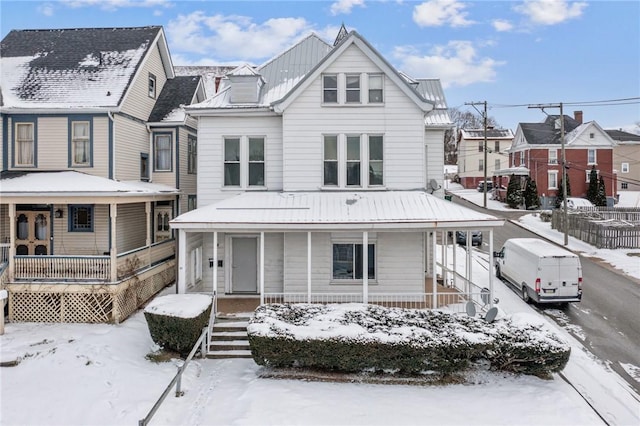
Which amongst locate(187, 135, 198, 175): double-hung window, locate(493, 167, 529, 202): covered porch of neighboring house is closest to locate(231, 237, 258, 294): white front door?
locate(187, 135, 198, 175): double-hung window

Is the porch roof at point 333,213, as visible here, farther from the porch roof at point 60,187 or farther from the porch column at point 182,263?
the porch roof at point 60,187

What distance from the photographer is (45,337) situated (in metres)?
12.2

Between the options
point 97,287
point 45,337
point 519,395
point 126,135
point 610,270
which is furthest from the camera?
point 610,270

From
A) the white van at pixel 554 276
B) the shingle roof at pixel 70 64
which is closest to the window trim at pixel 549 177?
the white van at pixel 554 276

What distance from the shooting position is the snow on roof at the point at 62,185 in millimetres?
13789

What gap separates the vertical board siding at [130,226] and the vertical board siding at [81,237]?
539mm

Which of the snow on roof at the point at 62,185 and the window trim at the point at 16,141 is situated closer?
the snow on roof at the point at 62,185

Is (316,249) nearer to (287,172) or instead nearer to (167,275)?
(287,172)

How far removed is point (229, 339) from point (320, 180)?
6.32 metres

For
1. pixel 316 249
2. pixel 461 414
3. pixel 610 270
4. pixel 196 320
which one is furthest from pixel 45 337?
pixel 610 270

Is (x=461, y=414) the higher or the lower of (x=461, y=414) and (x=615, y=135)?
the lower

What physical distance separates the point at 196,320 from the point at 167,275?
291 inches

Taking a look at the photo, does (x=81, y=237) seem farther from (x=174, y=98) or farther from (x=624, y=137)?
(x=624, y=137)

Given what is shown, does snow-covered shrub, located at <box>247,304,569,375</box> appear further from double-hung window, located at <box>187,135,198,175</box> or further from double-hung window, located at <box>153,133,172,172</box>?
double-hung window, located at <box>187,135,198,175</box>
